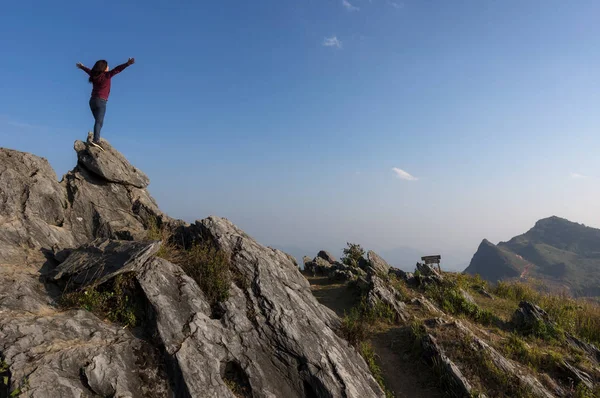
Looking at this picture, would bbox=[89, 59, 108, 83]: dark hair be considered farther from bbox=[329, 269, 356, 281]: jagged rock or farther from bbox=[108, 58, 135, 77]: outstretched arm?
bbox=[329, 269, 356, 281]: jagged rock

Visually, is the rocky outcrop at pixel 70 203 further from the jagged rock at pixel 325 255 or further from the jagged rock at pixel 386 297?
the jagged rock at pixel 325 255

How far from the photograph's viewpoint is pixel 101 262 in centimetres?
920

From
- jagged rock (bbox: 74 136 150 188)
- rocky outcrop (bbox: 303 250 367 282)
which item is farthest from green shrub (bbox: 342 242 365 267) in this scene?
jagged rock (bbox: 74 136 150 188)

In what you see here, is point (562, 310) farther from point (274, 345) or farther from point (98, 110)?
point (98, 110)

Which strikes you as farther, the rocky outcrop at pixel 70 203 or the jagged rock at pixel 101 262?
the rocky outcrop at pixel 70 203

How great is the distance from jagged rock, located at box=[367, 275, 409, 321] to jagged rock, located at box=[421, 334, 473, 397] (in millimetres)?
2607

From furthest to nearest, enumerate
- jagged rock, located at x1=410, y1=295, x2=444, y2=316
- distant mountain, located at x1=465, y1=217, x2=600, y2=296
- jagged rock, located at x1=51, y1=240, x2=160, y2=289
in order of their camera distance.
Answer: distant mountain, located at x1=465, y1=217, x2=600, y2=296, jagged rock, located at x1=410, y1=295, x2=444, y2=316, jagged rock, located at x1=51, y1=240, x2=160, y2=289

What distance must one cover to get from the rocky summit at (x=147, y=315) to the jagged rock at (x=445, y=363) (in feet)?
9.00

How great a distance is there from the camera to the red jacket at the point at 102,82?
45.5 feet

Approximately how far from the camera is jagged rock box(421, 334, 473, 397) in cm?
963

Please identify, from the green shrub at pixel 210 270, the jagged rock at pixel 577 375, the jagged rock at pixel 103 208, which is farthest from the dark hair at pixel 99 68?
the jagged rock at pixel 577 375

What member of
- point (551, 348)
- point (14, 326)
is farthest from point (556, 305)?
point (14, 326)

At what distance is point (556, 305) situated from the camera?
17.8 m

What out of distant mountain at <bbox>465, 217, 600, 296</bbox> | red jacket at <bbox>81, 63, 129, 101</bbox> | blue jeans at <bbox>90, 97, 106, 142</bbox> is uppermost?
red jacket at <bbox>81, 63, 129, 101</bbox>
